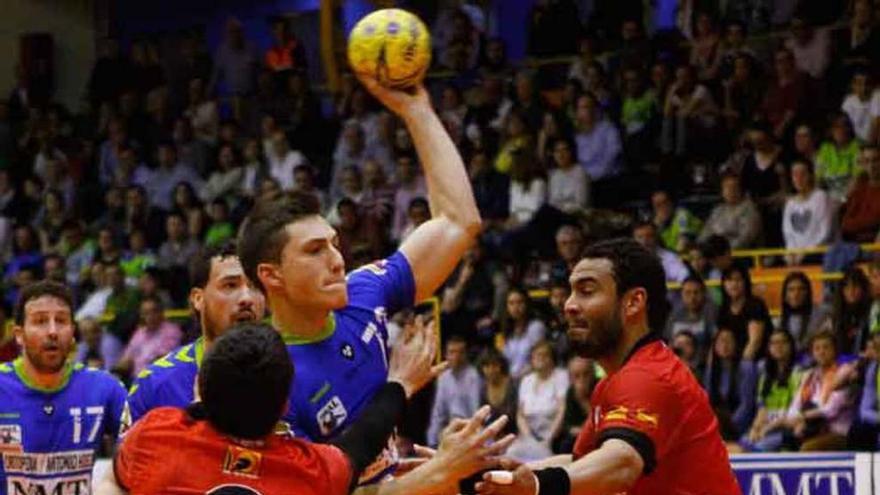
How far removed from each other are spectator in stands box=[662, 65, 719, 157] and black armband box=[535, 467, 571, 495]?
41.8 ft

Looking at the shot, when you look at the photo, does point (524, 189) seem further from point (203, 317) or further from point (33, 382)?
point (203, 317)

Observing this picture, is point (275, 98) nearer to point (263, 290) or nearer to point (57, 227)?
point (57, 227)

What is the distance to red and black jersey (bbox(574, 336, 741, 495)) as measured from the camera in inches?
249

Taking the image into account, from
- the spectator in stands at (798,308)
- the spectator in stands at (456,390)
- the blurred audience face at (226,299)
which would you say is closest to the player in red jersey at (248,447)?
the blurred audience face at (226,299)

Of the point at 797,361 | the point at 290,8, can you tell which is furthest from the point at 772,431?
the point at 290,8

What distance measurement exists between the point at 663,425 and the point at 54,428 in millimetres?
3804

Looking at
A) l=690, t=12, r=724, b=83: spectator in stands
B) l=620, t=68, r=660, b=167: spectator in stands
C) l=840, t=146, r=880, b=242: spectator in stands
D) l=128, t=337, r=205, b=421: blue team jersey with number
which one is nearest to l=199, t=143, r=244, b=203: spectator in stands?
l=620, t=68, r=660, b=167: spectator in stands

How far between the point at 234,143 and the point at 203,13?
19.4 feet

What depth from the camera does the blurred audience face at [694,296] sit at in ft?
50.1

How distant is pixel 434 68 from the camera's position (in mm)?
22750

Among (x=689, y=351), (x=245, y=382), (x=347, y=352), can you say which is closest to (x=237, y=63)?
(x=689, y=351)

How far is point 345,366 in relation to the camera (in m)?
6.20

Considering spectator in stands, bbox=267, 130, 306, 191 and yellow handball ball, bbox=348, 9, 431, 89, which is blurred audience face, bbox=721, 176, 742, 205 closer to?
spectator in stands, bbox=267, 130, 306, 191

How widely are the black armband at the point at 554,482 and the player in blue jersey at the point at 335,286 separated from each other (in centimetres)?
50
